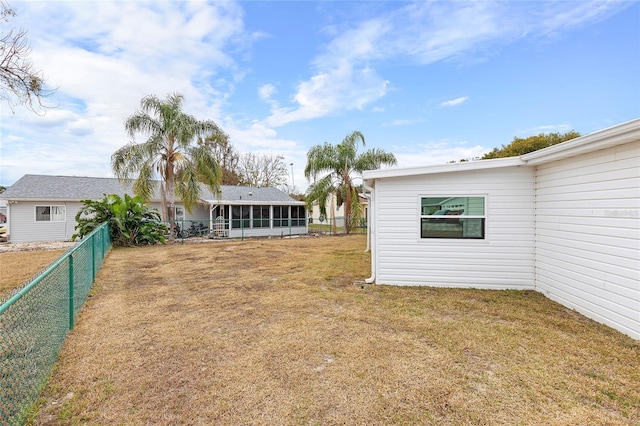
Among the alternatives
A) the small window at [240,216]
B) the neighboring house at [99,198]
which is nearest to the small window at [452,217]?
the neighboring house at [99,198]

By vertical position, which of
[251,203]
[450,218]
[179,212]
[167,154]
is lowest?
[450,218]

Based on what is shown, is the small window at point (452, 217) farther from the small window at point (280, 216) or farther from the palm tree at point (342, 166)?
the small window at point (280, 216)

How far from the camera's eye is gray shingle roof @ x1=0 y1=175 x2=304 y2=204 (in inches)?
597

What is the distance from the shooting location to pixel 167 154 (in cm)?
1380

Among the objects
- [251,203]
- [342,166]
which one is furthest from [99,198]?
[342,166]

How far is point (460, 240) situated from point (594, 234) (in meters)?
2.05

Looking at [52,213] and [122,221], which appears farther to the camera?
[52,213]

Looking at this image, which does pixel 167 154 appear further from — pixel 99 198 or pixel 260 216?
pixel 260 216

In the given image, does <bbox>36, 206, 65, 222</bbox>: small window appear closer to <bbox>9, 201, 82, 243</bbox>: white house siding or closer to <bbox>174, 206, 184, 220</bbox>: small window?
<bbox>9, 201, 82, 243</bbox>: white house siding

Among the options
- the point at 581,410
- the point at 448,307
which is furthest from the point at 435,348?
the point at 448,307

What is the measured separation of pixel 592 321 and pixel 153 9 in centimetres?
1145

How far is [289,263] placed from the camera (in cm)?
907

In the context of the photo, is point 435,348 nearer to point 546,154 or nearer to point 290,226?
point 546,154

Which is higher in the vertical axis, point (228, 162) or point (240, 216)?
point (228, 162)
